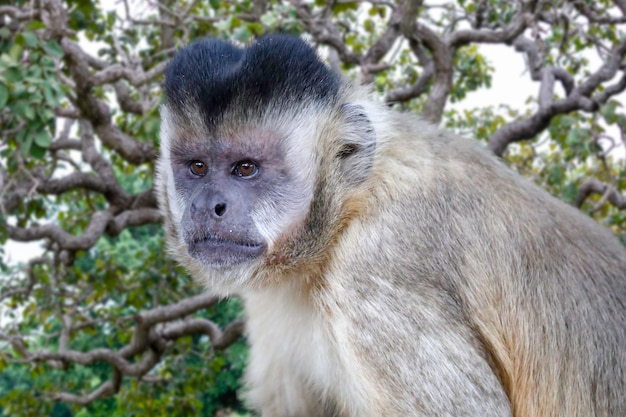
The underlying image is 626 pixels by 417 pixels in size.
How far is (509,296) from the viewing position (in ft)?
9.94

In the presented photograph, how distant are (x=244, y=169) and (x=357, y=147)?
0.52m

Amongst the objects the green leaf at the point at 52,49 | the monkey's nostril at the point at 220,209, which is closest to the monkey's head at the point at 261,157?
the monkey's nostril at the point at 220,209

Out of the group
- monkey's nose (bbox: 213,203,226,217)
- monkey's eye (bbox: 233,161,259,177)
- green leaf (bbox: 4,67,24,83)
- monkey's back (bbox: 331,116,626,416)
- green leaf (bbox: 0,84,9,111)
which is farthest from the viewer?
green leaf (bbox: 4,67,24,83)

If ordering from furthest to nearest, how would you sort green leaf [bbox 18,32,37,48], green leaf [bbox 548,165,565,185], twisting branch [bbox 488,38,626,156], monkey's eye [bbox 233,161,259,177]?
green leaf [bbox 548,165,565,185]
twisting branch [bbox 488,38,626,156]
green leaf [bbox 18,32,37,48]
monkey's eye [bbox 233,161,259,177]

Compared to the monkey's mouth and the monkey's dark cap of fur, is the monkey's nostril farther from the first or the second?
the monkey's dark cap of fur

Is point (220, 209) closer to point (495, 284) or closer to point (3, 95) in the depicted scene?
point (495, 284)

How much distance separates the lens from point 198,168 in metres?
3.23

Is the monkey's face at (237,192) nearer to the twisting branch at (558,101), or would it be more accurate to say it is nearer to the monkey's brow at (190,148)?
the monkey's brow at (190,148)

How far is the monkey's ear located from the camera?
10.2 feet

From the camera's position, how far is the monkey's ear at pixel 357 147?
3123mm

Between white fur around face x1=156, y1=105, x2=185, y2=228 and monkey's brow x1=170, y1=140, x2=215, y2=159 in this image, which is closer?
monkey's brow x1=170, y1=140, x2=215, y2=159

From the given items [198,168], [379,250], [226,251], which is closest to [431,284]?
[379,250]

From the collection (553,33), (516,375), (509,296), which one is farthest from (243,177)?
(553,33)

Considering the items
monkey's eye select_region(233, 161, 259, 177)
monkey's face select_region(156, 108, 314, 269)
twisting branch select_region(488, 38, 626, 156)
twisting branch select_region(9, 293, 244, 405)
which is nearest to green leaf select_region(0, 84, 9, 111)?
monkey's face select_region(156, 108, 314, 269)
